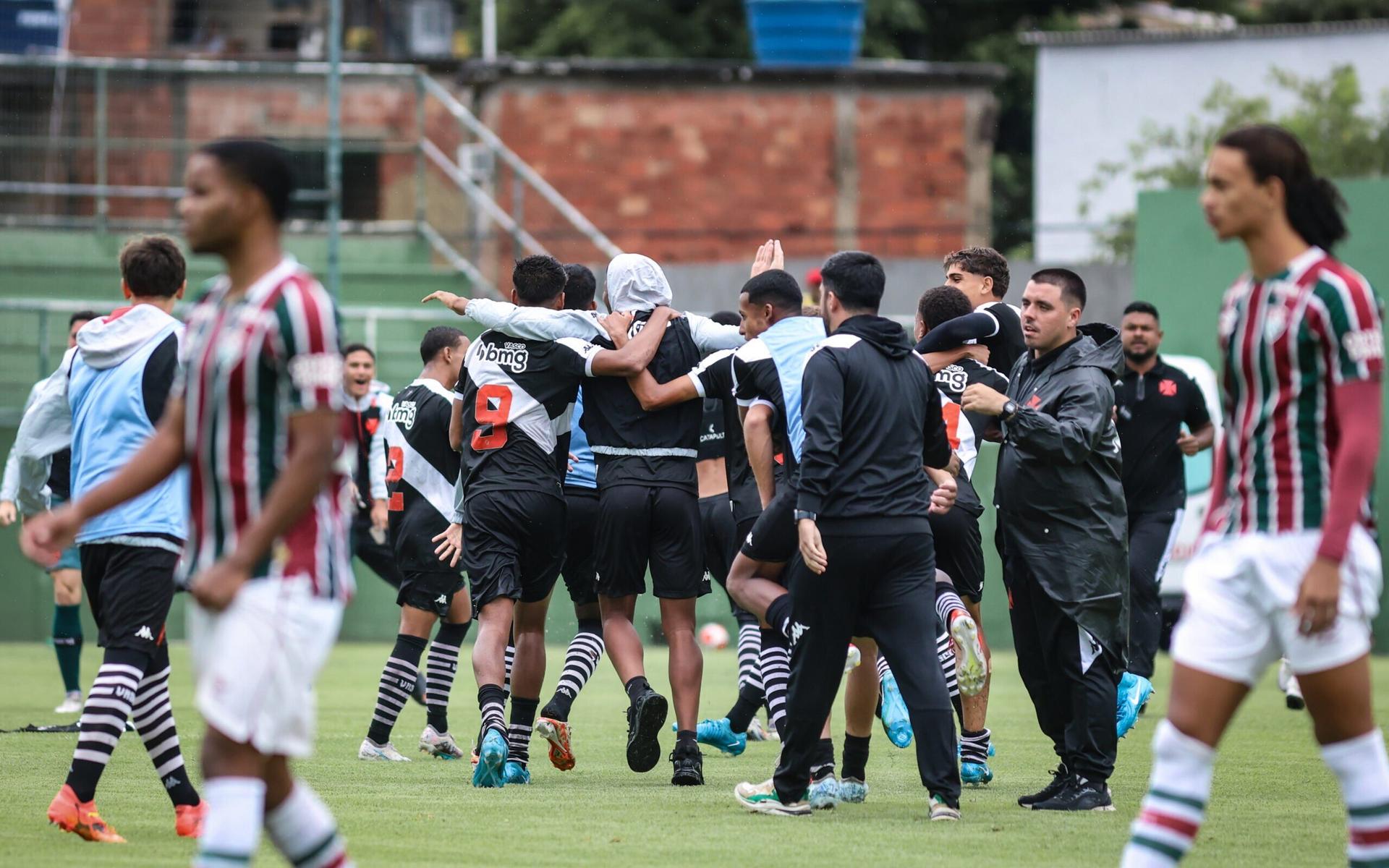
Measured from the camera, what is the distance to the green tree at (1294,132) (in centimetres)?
2625

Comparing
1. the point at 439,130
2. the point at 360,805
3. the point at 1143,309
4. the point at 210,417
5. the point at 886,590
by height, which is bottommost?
the point at 360,805

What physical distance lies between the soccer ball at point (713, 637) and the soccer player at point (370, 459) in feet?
17.0

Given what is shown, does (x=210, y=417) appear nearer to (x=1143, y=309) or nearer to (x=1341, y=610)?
(x=1341, y=610)

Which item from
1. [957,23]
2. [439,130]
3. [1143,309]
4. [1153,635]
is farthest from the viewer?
[957,23]

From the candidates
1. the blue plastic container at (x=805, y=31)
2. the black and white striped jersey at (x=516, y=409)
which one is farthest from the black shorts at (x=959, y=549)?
the blue plastic container at (x=805, y=31)

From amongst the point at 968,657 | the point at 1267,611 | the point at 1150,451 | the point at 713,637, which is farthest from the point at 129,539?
the point at 713,637

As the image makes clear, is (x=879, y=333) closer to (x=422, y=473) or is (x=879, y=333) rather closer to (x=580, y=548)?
(x=580, y=548)

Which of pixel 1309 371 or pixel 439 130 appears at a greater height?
pixel 439 130

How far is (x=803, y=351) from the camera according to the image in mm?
8117

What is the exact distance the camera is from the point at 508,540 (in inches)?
344

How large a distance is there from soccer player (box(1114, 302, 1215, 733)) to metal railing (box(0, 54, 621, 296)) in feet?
29.7

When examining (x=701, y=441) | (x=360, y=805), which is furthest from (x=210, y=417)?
(x=701, y=441)

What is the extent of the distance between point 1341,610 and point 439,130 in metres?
18.7

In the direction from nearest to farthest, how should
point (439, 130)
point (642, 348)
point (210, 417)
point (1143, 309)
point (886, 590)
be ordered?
point (210, 417) < point (886, 590) < point (642, 348) < point (1143, 309) < point (439, 130)
